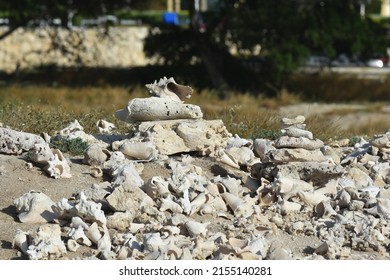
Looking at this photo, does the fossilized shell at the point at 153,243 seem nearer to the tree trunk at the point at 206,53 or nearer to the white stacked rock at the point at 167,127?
the white stacked rock at the point at 167,127

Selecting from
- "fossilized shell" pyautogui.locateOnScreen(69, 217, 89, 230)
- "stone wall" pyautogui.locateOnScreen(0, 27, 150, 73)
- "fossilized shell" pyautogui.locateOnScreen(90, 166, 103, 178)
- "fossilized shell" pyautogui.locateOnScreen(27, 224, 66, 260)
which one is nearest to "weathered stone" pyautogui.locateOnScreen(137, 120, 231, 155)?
"fossilized shell" pyautogui.locateOnScreen(90, 166, 103, 178)

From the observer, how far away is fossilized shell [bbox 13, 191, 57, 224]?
6.82 meters

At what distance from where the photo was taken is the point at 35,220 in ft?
22.4

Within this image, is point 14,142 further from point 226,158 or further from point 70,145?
point 226,158

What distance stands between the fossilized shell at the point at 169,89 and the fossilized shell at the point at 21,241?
90.1 inches

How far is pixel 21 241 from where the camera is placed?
6383 mm

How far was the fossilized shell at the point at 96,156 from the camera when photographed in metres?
7.84

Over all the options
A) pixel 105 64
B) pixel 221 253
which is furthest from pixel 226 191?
pixel 105 64

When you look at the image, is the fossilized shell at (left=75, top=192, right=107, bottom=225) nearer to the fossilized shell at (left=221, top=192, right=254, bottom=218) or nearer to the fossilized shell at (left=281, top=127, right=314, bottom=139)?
the fossilized shell at (left=221, top=192, right=254, bottom=218)

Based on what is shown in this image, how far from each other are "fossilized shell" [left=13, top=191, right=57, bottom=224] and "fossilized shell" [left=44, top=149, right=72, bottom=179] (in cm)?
55

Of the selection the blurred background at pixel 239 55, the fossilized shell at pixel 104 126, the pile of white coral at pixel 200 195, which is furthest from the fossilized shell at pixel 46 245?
the blurred background at pixel 239 55

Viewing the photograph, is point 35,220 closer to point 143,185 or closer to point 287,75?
point 143,185

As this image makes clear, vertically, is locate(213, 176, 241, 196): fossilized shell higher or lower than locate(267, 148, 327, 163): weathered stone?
lower
